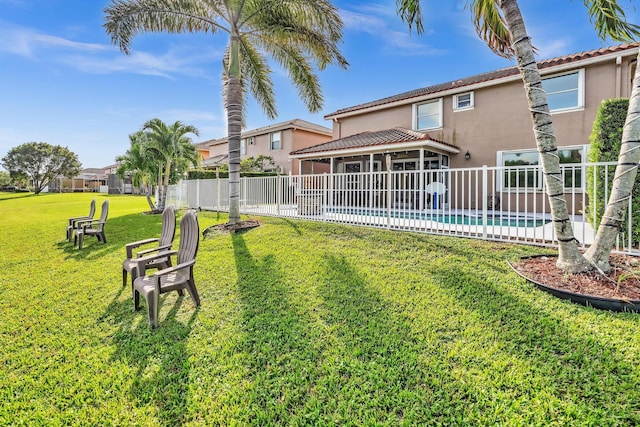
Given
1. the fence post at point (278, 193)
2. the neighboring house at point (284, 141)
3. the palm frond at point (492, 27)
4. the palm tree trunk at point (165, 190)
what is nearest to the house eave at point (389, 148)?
the fence post at point (278, 193)

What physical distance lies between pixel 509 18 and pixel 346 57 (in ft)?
24.8

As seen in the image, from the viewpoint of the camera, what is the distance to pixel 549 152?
500 centimetres

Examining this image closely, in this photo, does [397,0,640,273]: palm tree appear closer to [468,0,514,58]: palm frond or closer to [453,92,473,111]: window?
[468,0,514,58]: palm frond

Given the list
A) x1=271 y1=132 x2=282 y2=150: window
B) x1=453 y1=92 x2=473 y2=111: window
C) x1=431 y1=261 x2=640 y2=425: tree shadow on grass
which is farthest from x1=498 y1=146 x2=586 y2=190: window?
x1=271 y1=132 x2=282 y2=150: window

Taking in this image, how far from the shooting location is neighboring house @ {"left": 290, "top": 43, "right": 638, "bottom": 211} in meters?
12.3

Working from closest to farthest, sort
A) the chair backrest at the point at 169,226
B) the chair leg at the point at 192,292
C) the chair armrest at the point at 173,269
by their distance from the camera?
the chair armrest at the point at 173,269 → the chair leg at the point at 192,292 → the chair backrest at the point at 169,226

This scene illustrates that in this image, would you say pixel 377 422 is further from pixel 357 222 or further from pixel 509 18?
pixel 357 222

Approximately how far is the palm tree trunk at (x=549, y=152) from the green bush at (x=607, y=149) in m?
1.57

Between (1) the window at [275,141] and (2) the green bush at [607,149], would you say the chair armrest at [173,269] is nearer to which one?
(2) the green bush at [607,149]

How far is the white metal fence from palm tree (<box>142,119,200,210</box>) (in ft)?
18.8

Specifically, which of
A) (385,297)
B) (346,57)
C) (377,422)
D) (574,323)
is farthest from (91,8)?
(574,323)

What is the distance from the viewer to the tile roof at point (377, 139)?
1457 centimetres

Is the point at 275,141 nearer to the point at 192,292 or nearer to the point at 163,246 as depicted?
the point at 163,246

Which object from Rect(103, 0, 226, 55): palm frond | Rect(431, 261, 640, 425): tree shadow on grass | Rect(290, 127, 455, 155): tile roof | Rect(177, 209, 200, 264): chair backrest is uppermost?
Rect(103, 0, 226, 55): palm frond
